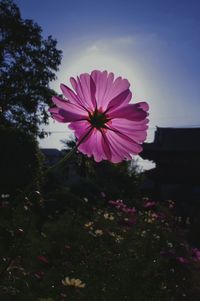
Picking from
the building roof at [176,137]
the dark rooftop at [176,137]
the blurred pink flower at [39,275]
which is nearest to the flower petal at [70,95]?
the blurred pink flower at [39,275]

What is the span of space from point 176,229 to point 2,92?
20.3 m

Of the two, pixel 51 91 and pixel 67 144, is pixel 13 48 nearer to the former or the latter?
pixel 51 91

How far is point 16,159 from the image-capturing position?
8.49 m

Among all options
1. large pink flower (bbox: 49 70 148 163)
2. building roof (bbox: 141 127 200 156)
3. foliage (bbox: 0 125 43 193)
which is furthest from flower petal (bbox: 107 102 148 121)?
building roof (bbox: 141 127 200 156)

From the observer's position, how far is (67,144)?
4331 centimetres

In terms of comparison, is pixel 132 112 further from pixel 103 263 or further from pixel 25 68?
pixel 25 68

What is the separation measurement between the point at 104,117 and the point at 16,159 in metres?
7.75

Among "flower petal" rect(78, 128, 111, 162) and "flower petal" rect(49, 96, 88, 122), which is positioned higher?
"flower petal" rect(49, 96, 88, 122)

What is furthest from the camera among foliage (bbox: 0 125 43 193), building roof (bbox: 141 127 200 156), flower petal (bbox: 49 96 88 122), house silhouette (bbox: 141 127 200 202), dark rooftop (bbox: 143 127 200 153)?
dark rooftop (bbox: 143 127 200 153)

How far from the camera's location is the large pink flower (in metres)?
0.82

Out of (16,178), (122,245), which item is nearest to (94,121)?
(122,245)

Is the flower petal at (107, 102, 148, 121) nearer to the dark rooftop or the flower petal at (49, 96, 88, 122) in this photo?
the flower petal at (49, 96, 88, 122)

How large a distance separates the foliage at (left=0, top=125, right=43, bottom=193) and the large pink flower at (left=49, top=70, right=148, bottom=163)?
7485 mm

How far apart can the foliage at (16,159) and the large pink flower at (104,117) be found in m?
7.49
